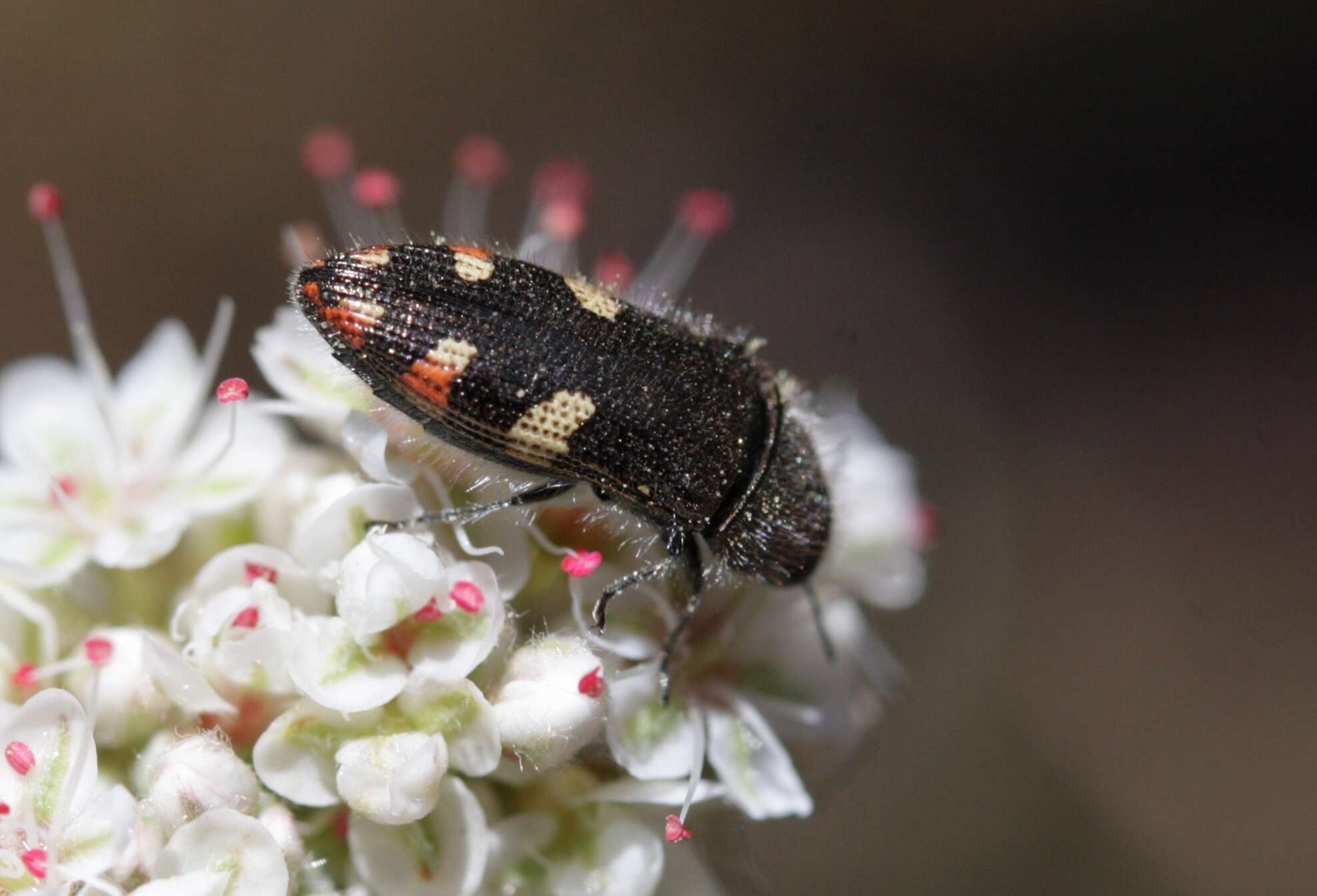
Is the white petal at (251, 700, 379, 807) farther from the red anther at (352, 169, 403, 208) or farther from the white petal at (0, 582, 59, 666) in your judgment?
the red anther at (352, 169, 403, 208)


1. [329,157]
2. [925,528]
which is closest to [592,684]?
[925,528]

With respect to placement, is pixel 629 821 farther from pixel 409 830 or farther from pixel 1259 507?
pixel 1259 507

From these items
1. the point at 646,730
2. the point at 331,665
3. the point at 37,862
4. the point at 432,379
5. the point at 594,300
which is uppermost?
the point at 594,300

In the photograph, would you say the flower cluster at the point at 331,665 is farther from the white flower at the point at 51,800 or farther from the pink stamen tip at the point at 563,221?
the pink stamen tip at the point at 563,221

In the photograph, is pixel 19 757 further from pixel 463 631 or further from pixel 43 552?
pixel 463 631

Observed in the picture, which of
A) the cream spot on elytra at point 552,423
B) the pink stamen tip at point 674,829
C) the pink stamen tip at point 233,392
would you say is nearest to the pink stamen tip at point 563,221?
the cream spot on elytra at point 552,423

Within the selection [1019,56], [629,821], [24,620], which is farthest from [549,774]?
[1019,56]

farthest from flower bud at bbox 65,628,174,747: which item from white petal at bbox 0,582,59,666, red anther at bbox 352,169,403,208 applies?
red anther at bbox 352,169,403,208
